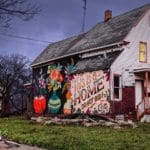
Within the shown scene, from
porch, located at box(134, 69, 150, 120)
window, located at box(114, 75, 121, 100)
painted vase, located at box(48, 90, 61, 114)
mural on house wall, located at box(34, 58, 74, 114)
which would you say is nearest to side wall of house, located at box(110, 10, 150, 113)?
window, located at box(114, 75, 121, 100)

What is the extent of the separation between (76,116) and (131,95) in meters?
5.03

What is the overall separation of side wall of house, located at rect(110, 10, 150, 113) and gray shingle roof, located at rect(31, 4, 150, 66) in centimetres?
58

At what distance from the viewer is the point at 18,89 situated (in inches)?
2373

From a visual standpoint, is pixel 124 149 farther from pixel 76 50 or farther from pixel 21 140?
pixel 76 50

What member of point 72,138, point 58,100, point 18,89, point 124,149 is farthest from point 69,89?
point 18,89

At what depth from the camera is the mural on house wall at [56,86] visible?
108ft

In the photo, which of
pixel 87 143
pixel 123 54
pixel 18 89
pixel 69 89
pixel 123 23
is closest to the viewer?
pixel 87 143

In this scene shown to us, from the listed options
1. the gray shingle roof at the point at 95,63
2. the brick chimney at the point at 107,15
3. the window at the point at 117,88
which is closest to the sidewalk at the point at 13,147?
the gray shingle roof at the point at 95,63

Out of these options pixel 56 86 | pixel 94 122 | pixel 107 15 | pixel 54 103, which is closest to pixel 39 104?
pixel 54 103

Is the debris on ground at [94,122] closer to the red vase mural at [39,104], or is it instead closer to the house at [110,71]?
the house at [110,71]

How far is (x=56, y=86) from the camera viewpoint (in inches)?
1373

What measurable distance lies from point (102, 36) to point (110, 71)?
464 cm

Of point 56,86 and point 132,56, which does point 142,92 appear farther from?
point 56,86

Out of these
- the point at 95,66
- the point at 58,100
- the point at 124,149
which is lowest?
the point at 124,149
